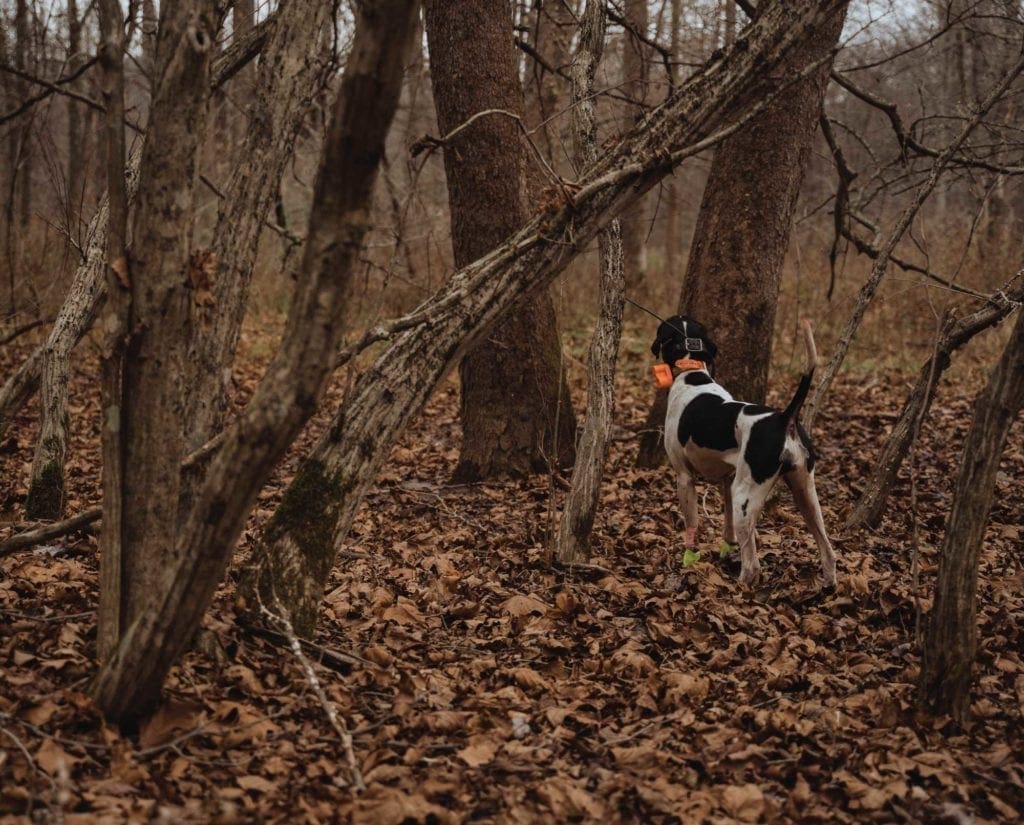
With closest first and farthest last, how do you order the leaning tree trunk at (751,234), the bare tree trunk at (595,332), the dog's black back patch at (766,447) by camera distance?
the dog's black back patch at (766,447), the bare tree trunk at (595,332), the leaning tree trunk at (751,234)

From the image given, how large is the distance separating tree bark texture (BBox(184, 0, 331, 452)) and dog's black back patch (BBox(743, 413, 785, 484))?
2.95 metres

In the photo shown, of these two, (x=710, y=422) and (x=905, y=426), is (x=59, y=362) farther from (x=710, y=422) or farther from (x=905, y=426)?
(x=905, y=426)

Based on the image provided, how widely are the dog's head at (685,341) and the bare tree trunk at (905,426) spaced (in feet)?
4.36

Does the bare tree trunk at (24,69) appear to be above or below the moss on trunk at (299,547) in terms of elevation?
above

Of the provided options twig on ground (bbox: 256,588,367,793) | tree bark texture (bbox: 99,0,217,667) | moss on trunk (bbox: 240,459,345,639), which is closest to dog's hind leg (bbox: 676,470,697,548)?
moss on trunk (bbox: 240,459,345,639)

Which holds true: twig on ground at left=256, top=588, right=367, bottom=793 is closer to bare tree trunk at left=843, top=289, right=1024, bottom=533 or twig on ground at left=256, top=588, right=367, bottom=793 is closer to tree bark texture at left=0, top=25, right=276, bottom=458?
tree bark texture at left=0, top=25, right=276, bottom=458

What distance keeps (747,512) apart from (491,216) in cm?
319

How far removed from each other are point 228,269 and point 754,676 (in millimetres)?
2971

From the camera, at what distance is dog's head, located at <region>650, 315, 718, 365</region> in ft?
21.3

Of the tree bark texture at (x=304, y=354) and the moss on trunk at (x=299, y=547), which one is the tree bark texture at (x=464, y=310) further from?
the tree bark texture at (x=304, y=354)

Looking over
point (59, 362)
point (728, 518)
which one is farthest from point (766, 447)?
point (59, 362)

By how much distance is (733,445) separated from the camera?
18.9 feet

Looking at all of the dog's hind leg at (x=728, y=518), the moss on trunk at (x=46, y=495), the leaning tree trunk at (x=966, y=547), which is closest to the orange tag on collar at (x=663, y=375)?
the dog's hind leg at (x=728, y=518)

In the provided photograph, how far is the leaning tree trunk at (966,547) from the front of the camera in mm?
3711
